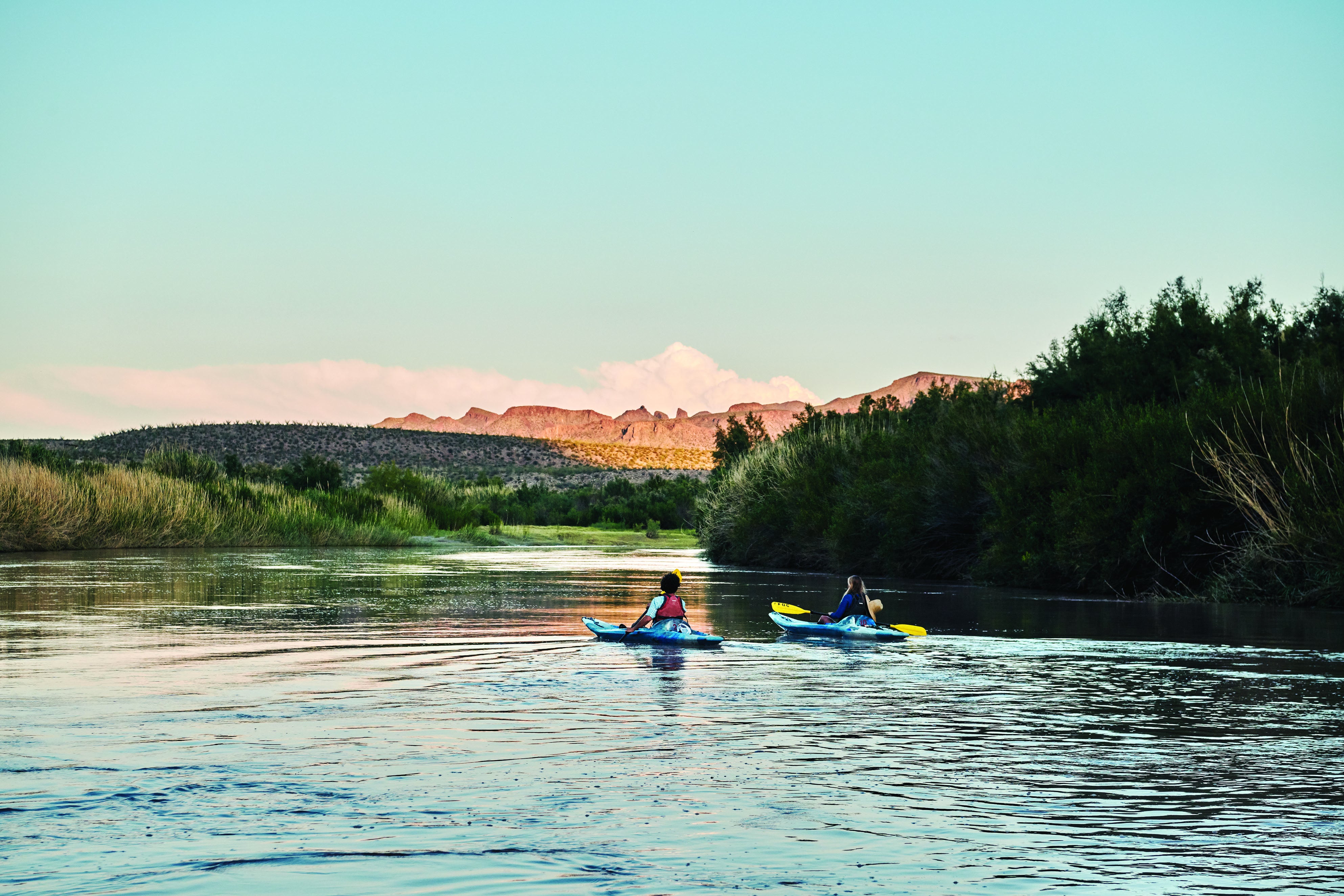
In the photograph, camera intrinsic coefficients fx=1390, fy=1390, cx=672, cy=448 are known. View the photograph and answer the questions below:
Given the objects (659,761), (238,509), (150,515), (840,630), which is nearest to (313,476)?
(238,509)

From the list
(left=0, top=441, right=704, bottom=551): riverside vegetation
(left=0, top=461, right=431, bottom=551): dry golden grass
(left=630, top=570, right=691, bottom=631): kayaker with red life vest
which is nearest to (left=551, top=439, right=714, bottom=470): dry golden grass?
(left=0, top=441, right=704, bottom=551): riverside vegetation

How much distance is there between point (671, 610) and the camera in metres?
19.4

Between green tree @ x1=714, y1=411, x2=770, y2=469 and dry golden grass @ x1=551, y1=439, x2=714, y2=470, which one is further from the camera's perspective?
dry golden grass @ x1=551, y1=439, x2=714, y2=470

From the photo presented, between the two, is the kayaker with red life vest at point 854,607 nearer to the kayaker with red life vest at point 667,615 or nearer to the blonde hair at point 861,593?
the blonde hair at point 861,593

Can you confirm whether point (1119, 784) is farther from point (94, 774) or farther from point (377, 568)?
point (377, 568)

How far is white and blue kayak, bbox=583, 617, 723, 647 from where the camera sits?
19.3m

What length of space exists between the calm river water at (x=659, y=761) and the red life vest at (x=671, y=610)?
645mm

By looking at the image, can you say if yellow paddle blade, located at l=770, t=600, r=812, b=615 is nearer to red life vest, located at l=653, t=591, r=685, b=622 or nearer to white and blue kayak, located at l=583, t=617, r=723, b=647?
white and blue kayak, located at l=583, t=617, r=723, b=647

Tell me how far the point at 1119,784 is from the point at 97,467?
48.0 meters

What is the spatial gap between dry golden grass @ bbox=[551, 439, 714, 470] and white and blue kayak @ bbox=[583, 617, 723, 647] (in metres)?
146

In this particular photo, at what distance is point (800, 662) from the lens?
1773 cm

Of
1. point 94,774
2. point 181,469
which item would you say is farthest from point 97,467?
point 94,774

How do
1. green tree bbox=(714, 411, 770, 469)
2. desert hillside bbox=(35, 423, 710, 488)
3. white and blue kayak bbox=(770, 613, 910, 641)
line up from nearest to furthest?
white and blue kayak bbox=(770, 613, 910, 641) → green tree bbox=(714, 411, 770, 469) → desert hillside bbox=(35, 423, 710, 488)

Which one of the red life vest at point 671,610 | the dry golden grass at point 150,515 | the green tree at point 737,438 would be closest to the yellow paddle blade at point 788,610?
the red life vest at point 671,610
